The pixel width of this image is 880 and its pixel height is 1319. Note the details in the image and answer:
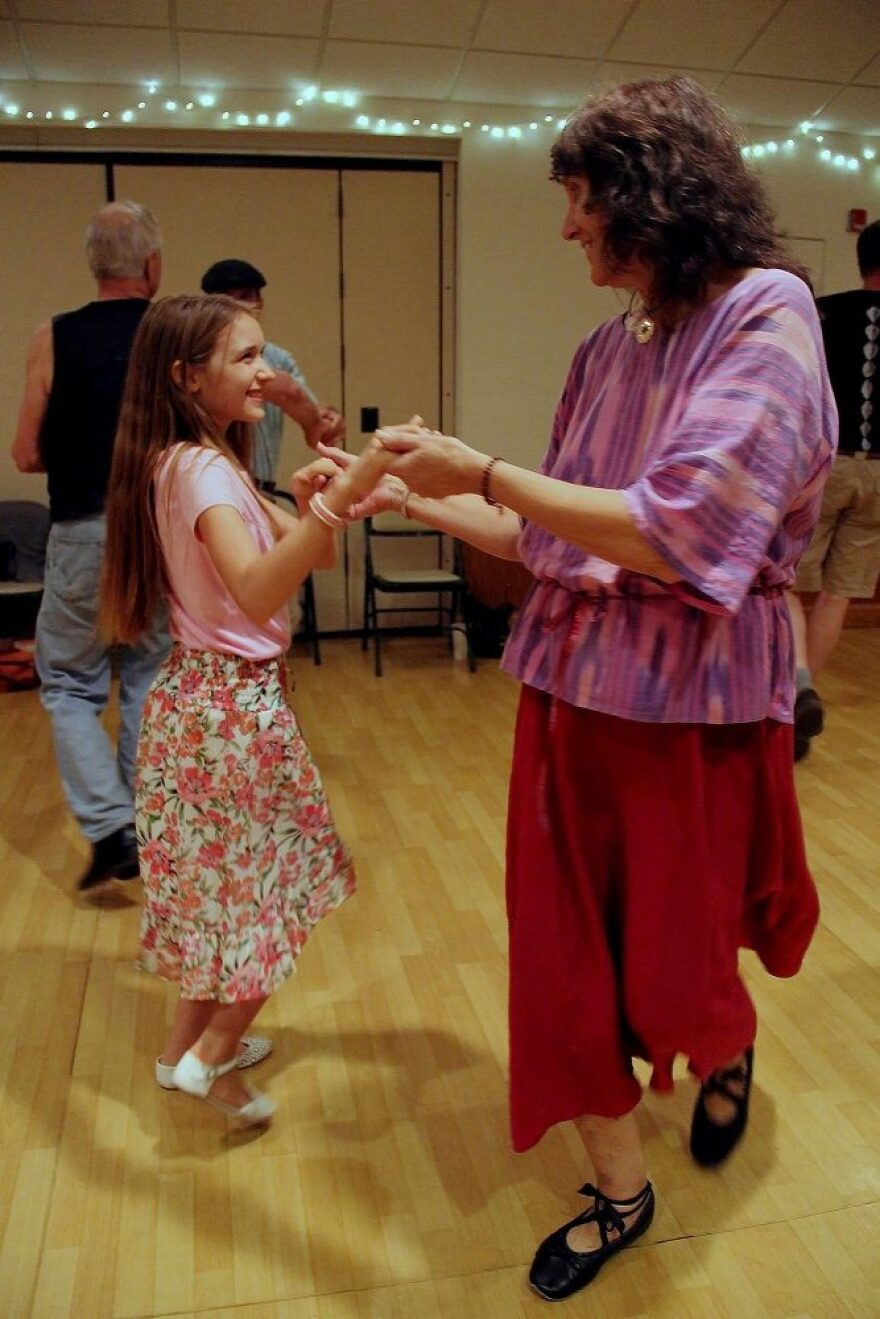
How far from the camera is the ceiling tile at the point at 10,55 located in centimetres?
422

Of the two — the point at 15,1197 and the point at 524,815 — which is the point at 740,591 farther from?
the point at 15,1197

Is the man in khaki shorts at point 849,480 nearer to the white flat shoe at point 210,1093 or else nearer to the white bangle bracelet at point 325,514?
the white flat shoe at point 210,1093

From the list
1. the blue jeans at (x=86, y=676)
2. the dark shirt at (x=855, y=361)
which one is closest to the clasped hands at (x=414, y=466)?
the blue jeans at (x=86, y=676)

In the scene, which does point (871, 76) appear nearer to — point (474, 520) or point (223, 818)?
point (474, 520)

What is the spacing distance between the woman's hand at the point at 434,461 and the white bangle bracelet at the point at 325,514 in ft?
0.49

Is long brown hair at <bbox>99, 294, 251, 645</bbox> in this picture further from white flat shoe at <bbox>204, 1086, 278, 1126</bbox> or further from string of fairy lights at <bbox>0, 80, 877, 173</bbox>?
string of fairy lights at <bbox>0, 80, 877, 173</bbox>

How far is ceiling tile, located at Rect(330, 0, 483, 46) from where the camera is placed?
4254 mm

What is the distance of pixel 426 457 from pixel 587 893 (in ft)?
1.95

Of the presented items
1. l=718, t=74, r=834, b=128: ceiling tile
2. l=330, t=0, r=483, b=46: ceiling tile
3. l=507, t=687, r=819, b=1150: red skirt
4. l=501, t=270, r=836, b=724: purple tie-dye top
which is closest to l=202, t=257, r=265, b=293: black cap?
l=330, t=0, r=483, b=46: ceiling tile

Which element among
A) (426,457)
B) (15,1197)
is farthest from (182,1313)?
(426,457)

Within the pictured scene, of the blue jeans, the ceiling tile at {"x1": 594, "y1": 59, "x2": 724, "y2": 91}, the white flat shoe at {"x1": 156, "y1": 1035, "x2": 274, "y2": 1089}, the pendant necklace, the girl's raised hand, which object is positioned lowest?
the white flat shoe at {"x1": 156, "y1": 1035, "x2": 274, "y2": 1089}

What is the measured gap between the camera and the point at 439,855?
2.93 metres

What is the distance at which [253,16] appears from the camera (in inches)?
→ 167

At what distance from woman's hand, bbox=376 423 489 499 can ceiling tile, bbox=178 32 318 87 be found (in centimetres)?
385
